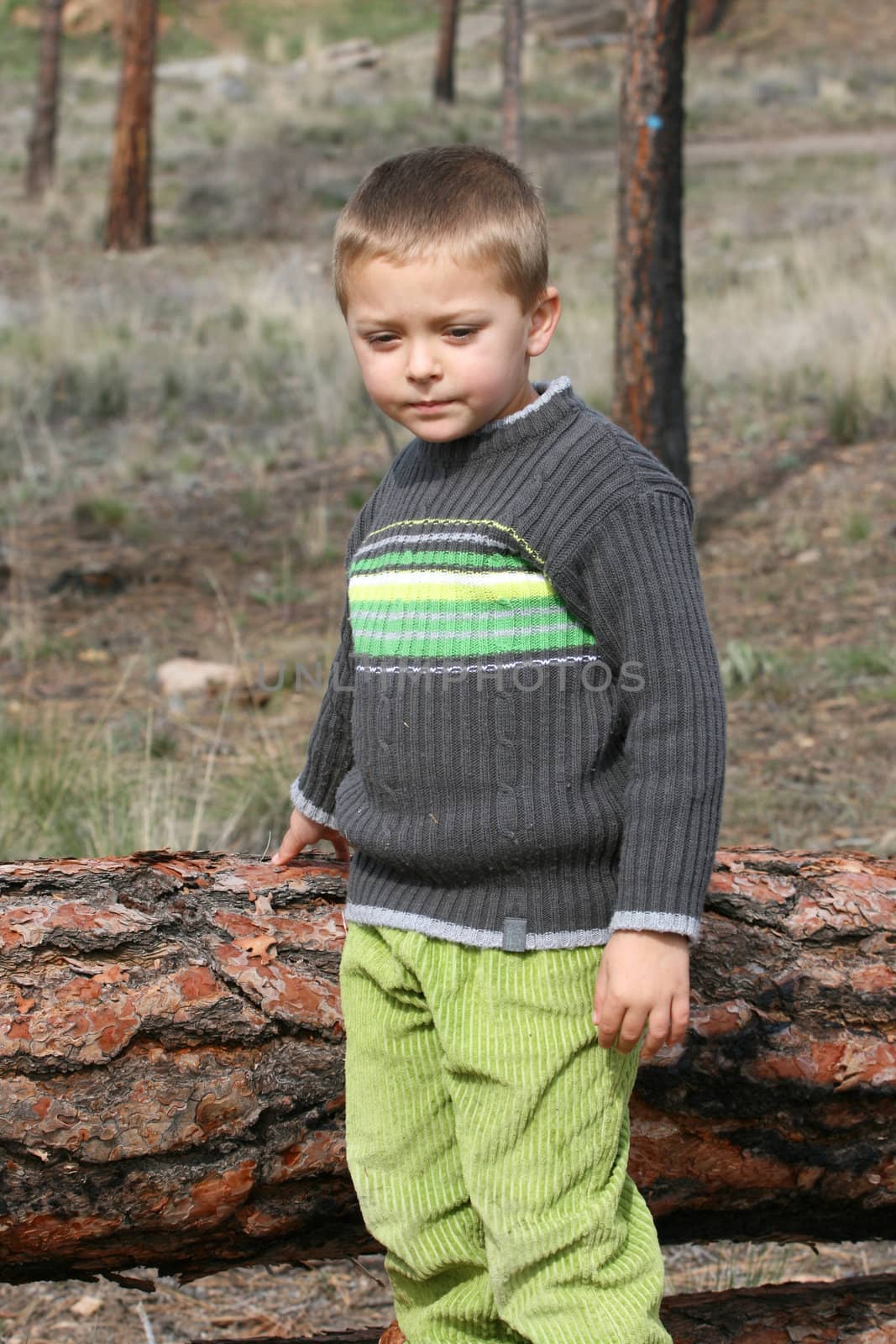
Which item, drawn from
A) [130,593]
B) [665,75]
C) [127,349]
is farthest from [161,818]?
[127,349]

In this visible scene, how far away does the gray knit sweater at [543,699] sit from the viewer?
5.29 feet

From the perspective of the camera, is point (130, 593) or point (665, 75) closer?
A: point (665, 75)

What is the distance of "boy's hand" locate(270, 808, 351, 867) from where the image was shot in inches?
84.9

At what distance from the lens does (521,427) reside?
1751mm

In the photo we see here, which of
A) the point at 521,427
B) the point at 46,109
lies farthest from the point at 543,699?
the point at 46,109

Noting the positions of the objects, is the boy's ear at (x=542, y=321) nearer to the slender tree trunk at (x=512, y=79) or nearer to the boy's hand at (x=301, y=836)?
the boy's hand at (x=301, y=836)

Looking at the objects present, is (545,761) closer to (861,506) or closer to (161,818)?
(161,818)

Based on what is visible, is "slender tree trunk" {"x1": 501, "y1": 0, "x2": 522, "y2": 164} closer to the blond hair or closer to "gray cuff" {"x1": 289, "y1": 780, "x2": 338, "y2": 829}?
"gray cuff" {"x1": 289, "y1": 780, "x2": 338, "y2": 829}

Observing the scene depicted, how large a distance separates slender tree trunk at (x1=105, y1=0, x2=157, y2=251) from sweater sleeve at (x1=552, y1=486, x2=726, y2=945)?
15567mm

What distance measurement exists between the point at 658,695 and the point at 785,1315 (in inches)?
42.8

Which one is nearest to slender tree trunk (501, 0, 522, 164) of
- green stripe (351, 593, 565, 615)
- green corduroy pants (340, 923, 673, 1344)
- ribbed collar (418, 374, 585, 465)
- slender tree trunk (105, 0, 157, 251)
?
slender tree trunk (105, 0, 157, 251)

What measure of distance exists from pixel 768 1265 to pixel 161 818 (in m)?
1.83

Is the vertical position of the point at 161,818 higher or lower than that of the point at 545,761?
lower

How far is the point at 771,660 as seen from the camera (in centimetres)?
533
